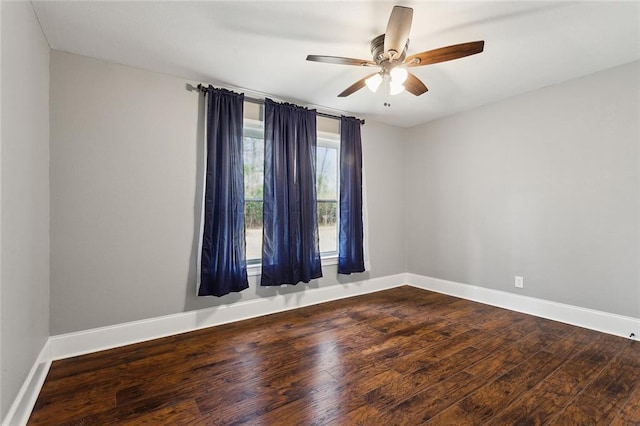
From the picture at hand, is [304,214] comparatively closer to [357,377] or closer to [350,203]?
[350,203]

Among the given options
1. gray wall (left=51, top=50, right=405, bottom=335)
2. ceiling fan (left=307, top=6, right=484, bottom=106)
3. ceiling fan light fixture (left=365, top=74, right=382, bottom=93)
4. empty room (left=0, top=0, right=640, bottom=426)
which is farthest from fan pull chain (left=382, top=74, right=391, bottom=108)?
gray wall (left=51, top=50, right=405, bottom=335)

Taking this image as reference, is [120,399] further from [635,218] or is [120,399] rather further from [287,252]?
[635,218]

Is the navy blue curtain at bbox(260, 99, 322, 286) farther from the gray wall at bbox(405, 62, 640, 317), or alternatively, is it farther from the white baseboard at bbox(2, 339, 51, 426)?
the gray wall at bbox(405, 62, 640, 317)

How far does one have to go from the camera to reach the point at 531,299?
130 inches

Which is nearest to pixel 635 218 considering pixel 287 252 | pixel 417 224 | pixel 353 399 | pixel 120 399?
pixel 417 224

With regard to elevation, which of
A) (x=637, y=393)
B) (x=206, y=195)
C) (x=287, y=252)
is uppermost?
(x=206, y=195)

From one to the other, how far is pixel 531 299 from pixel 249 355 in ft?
10.1

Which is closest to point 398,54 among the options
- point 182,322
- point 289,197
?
point 289,197

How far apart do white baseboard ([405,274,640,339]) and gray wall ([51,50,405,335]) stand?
2855mm

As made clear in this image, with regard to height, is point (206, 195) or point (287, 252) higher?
point (206, 195)

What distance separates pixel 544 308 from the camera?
126 inches

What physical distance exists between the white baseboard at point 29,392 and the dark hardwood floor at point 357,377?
0.16 ft

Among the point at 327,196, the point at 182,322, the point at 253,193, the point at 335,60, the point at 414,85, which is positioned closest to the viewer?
the point at 335,60

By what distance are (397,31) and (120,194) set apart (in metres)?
2.55
